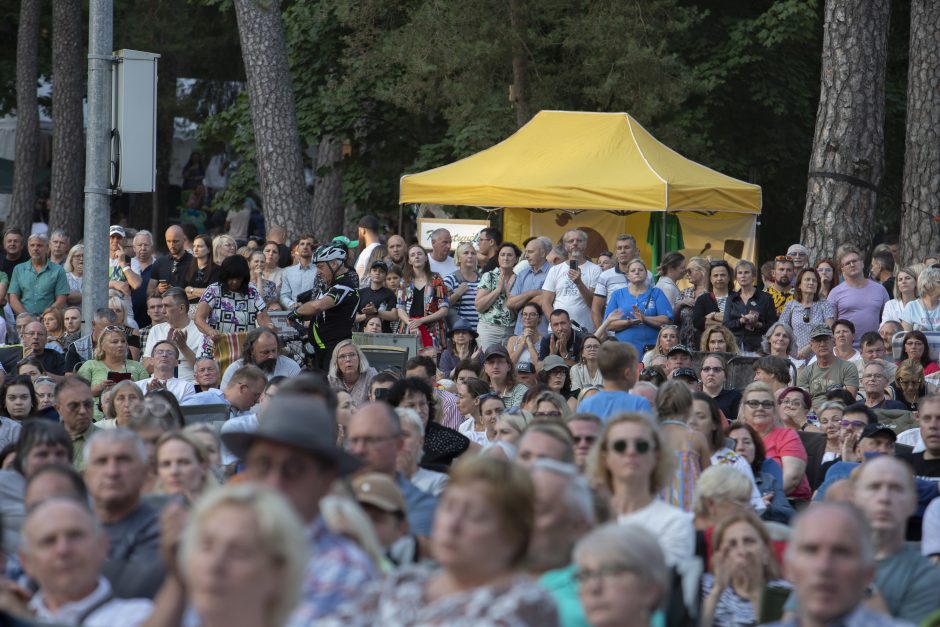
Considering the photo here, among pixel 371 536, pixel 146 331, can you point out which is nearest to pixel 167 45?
pixel 146 331

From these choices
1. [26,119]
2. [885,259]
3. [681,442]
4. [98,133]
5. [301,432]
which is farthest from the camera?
[26,119]

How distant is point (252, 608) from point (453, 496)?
2.12 feet

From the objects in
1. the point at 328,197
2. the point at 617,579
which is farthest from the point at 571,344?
the point at 328,197

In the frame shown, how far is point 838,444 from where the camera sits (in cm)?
996

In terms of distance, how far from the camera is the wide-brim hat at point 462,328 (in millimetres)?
14289

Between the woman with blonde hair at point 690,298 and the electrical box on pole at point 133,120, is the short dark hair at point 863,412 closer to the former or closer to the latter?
the woman with blonde hair at point 690,298

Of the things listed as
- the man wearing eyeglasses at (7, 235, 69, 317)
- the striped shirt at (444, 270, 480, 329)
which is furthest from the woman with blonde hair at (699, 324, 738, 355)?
the man wearing eyeglasses at (7, 235, 69, 317)

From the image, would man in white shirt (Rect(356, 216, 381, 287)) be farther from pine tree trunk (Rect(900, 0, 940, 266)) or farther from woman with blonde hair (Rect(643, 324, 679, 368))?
pine tree trunk (Rect(900, 0, 940, 266))

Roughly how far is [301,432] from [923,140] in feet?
48.3

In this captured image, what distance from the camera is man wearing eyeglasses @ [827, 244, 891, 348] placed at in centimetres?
1423

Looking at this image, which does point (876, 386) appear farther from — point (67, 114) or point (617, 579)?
point (67, 114)

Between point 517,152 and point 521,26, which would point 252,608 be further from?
point 521,26

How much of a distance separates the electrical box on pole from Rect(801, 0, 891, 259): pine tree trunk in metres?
8.69

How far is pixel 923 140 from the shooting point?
17.8 meters
